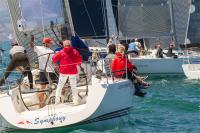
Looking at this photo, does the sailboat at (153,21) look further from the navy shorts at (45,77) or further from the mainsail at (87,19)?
the navy shorts at (45,77)

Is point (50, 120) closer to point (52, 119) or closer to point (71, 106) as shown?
point (52, 119)

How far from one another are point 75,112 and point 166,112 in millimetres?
5144

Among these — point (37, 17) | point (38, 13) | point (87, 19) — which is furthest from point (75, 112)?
point (87, 19)

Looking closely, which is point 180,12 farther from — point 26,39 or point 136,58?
point 26,39

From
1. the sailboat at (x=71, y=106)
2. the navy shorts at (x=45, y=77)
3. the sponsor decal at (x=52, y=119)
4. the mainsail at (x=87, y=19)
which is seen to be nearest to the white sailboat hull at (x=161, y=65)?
the mainsail at (x=87, y=19)

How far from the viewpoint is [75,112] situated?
481 inches

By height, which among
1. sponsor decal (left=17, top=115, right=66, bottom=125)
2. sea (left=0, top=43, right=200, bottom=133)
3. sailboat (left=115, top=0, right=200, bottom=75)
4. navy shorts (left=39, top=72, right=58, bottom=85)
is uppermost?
sailboat (left=115, top=0, right=200, bottom=75)

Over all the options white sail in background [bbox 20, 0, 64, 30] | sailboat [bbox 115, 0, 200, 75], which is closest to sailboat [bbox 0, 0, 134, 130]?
white sail in background [bbox 20, 0, 64, 30]

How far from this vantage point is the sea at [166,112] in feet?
44.2

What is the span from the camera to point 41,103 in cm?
1355

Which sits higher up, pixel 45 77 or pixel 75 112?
pixel 45 77

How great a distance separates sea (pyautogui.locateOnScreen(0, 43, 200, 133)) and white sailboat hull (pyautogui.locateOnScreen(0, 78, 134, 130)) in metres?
0.22

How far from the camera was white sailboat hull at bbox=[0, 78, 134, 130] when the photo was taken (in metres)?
12.2

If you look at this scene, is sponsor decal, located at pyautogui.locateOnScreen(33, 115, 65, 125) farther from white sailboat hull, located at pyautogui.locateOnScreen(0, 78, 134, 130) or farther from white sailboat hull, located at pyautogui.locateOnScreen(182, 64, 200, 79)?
white sailboat hull, located at pyautogui.locateOnScreen(182, 64, 200, 79)
